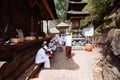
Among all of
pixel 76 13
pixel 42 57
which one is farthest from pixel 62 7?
pixel 42 57

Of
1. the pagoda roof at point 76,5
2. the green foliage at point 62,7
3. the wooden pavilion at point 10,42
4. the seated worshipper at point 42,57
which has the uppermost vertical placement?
the green foliage at point 62,7

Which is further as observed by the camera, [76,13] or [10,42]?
[76,13]

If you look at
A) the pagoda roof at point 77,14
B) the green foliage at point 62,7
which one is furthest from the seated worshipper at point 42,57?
the green foliage at point 62,7

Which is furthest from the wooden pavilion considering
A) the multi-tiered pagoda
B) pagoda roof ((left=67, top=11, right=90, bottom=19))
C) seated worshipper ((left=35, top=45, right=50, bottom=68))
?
the multi-tiered pagoda

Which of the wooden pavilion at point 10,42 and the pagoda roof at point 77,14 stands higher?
the pagoda roof at point 77,14

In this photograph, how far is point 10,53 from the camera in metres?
6.01

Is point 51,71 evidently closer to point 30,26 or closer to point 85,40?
point 30,26

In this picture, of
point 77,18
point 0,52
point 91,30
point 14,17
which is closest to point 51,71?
point 14,17

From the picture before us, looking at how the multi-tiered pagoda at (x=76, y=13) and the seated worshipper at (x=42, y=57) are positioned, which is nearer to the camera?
the seated worshipper at (x=42, y=57)

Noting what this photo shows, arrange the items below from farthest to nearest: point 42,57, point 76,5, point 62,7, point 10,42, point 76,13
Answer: point 62,7 → point 76,5 → point 76,13 → point 42,57 → point 10,42

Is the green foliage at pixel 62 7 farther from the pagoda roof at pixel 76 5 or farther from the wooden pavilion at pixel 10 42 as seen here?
the wooden pavilion at pixel 10 42

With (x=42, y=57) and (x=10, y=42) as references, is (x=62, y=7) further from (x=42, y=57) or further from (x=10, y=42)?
(x=10, y=42)

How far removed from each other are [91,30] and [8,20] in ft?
50.7

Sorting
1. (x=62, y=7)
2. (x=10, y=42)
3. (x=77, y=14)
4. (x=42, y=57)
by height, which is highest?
(x=62, y=7)
